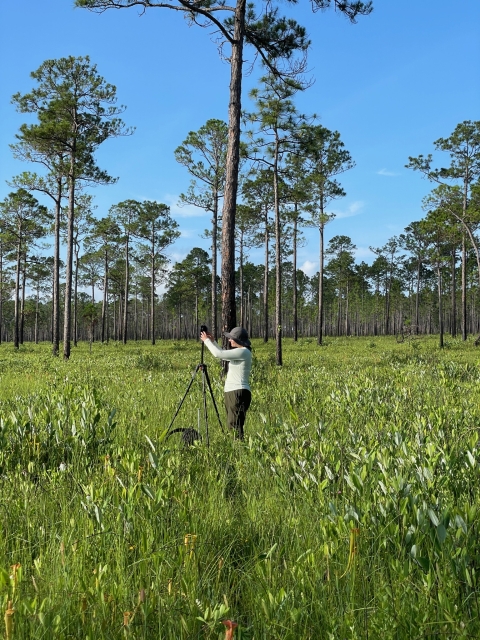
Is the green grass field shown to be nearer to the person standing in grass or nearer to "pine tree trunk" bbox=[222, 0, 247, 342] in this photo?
the person standing in grass

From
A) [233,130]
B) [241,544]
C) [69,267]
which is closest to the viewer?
[241,544]

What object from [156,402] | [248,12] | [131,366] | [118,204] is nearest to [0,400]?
[156,402]

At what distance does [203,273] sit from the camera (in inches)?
2245

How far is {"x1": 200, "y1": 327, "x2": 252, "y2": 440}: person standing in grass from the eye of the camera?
5.73 meters

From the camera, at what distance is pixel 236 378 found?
19.4ft

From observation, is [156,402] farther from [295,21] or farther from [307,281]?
[307,281]

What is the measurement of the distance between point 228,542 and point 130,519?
650 mm

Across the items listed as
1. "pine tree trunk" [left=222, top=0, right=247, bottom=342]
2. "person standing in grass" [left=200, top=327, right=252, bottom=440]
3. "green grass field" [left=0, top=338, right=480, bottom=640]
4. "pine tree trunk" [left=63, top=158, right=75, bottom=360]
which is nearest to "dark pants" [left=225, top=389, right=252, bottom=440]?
"person standing in grass" [left=200, top=327, right=252, bottom=440]

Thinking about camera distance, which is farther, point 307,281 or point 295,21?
point 307,281

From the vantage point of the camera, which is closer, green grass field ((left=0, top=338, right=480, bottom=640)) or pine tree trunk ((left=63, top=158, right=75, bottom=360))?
green grass field ((left=0, top=338, right=480, bottom=640))

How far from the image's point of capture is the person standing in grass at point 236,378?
5.73 meters

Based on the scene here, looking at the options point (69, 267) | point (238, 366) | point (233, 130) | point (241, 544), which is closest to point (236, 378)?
point (238, 366)

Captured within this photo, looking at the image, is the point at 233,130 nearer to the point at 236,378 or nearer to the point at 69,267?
the point at 236,378

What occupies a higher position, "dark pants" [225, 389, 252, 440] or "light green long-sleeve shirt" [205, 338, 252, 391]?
"light green long-sleeve shirt" [205, 338, 252, 391]
